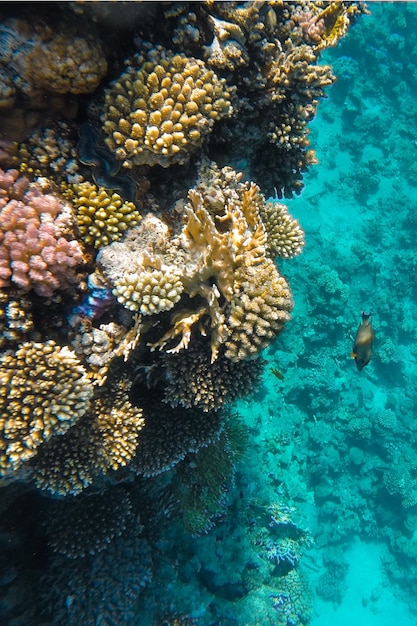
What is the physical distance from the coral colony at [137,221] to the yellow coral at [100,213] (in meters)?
0.01

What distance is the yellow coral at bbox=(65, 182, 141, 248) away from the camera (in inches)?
135

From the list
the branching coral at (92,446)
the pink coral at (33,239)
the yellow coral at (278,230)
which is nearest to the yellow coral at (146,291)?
the pink coral at (33,239)

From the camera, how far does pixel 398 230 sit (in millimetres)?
18172

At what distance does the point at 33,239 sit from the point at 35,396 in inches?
47.8

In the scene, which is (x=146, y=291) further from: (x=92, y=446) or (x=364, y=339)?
(x=364, y=339)

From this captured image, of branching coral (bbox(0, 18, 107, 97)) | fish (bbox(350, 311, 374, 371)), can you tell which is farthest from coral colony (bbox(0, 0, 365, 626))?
fish (bbox(350, 311, 374, 371))

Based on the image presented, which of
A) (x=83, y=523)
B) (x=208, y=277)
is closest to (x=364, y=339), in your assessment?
(x=208, y=277)

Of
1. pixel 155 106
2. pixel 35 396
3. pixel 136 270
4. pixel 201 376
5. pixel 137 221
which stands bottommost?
pixel 35 396

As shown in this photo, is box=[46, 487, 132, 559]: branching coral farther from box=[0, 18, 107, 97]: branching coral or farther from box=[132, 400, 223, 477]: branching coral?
box=[0, 18, 107, 97]: branching coral

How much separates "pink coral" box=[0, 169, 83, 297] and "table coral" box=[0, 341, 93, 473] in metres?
0.51

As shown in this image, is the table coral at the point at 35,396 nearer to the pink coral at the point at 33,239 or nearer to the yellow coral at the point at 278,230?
the pink coral at the point at 33,239

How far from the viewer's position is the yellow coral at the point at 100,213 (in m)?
3.44

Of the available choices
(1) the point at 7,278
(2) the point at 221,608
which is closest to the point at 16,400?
(1) the point at 7,278

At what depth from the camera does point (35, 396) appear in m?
3.23
